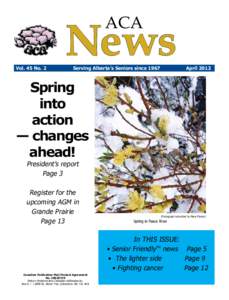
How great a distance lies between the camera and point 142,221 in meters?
3.56

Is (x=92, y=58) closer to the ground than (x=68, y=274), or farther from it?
farther from it

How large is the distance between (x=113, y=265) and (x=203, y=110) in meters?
0.72

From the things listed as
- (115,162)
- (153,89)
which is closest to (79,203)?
(115,162)

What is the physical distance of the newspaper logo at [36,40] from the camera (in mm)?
3582

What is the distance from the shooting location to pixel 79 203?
11.6 feet

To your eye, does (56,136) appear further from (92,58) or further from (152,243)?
(152,243)

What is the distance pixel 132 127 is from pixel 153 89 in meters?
0.17

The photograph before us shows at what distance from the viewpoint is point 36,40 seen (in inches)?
141

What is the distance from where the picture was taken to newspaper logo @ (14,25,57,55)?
358cm

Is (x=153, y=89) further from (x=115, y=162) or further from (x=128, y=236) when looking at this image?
(x=128, y=236)

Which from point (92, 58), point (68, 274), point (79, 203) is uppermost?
point (92, 58)

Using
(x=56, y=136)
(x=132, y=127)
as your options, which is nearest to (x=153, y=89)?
(x=132, y=127)

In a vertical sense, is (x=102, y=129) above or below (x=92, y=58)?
below

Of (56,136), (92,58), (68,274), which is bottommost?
(68,274)
